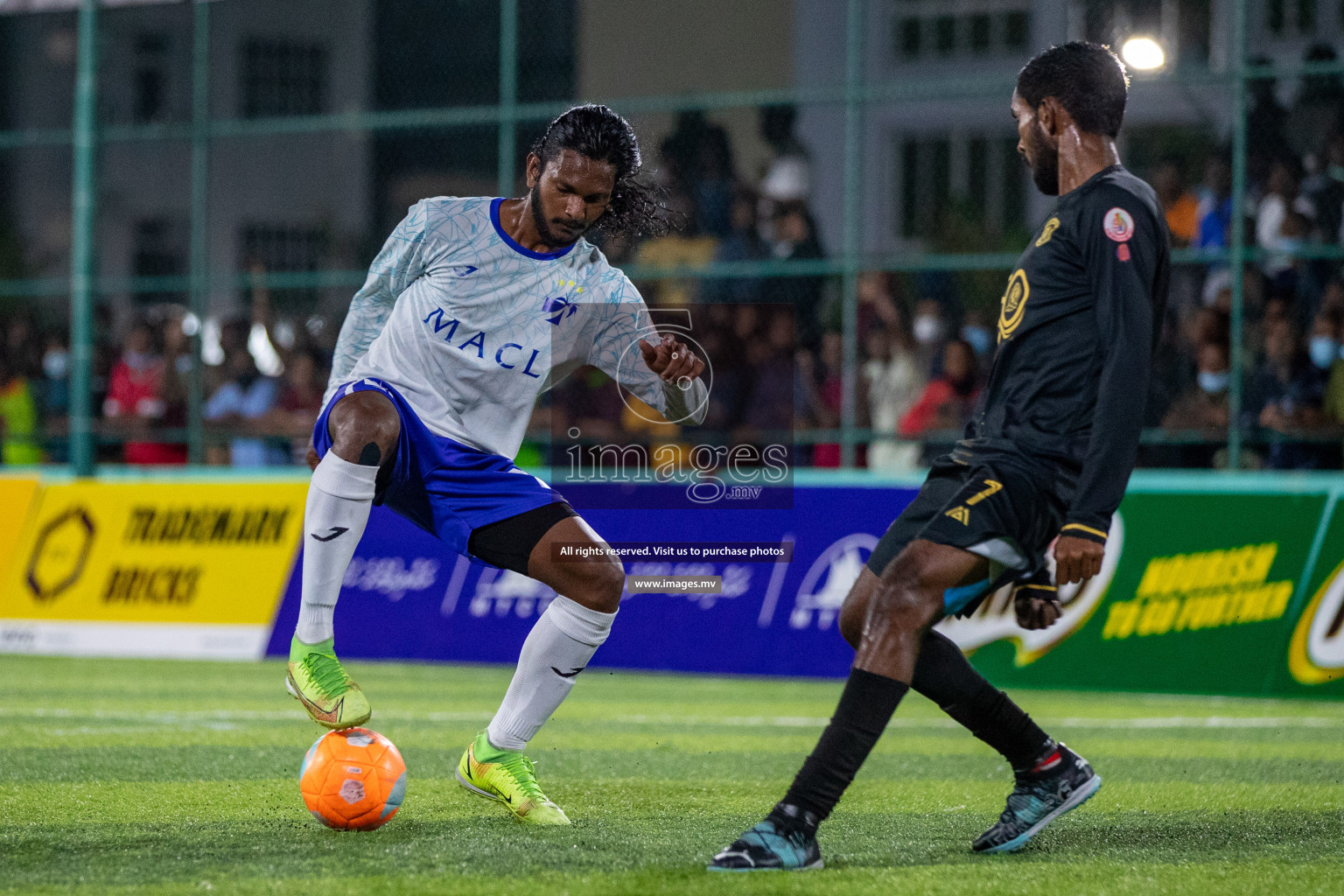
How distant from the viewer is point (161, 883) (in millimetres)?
3895

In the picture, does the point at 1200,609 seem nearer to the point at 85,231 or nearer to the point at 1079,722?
the point at 1079,722

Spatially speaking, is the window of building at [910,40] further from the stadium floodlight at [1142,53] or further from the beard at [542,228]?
the beard at [542,228]

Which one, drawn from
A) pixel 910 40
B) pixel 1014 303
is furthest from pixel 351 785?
pixel 910 40

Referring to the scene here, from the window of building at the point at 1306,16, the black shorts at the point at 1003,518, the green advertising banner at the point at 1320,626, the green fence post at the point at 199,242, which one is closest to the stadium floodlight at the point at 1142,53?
the green advertising banner at the point at 1320,626

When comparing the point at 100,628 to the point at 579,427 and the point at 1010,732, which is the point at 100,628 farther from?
the point at 1010,732

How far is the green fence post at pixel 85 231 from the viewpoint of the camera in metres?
11.8

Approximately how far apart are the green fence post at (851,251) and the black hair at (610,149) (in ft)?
18.1

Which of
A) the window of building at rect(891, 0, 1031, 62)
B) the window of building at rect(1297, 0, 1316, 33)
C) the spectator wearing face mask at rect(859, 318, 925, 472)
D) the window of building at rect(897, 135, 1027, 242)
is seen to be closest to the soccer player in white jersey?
the spectator wearing face mask at rect(859, 318, 925, 472)

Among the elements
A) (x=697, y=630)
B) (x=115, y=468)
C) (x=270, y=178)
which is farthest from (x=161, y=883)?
(x=270, y=178)

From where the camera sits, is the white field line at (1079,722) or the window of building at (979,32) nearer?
the white field line at (1079,722)

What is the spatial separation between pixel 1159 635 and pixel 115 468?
25.0 ft

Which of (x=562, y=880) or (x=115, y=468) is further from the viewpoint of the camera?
(x=115, y=468)

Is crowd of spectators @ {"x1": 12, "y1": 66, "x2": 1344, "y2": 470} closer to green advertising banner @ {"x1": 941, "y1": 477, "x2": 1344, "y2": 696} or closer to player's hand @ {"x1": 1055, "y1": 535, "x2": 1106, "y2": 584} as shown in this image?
green advertising banner @ {"x1": 941, "y1": 477, "x2": 1344, "y2": 696}

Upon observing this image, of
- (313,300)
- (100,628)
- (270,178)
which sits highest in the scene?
(270,178)
